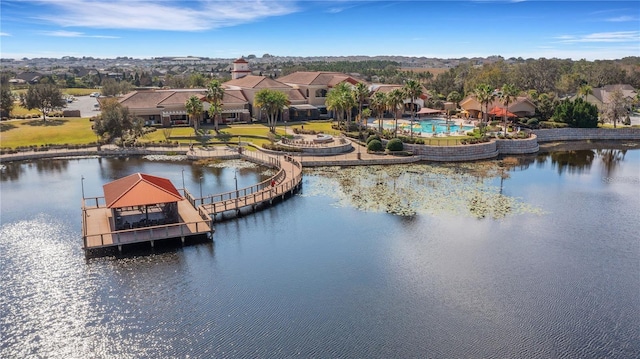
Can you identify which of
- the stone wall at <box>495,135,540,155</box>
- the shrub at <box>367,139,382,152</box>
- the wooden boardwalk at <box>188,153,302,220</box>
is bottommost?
the wooden boardwalk at <box>188,153,302,220</box>

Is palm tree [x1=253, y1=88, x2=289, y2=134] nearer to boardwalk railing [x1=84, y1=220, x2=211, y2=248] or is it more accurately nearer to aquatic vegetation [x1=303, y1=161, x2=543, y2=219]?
aquatic vegetation [x1=303, y1=161, x2=543, y2=219]

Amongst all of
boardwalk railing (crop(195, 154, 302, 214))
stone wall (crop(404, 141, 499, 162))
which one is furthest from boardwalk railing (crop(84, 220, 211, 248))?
stone wall (crop(404, 141, 499, 162))

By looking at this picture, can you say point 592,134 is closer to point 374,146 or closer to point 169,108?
point 374,146

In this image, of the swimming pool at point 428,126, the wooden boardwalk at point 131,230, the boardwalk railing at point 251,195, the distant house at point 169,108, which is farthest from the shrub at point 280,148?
the wooden boardwalk at point 131,230

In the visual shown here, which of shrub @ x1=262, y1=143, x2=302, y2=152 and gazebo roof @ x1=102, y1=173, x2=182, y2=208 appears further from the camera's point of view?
shrub @ x1=262, y1=143, x2=302, y2=152

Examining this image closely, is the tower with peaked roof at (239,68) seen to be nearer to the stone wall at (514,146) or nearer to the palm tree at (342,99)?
the palm tree at (342,99)

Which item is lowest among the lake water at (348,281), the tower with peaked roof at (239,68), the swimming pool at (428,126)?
the lake water at (348,281)

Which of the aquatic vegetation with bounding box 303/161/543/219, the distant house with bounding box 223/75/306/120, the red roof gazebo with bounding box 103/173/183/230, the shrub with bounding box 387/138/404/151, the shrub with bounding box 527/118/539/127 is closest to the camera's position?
the red roof gazebo with bounding box 103/173/183/230
